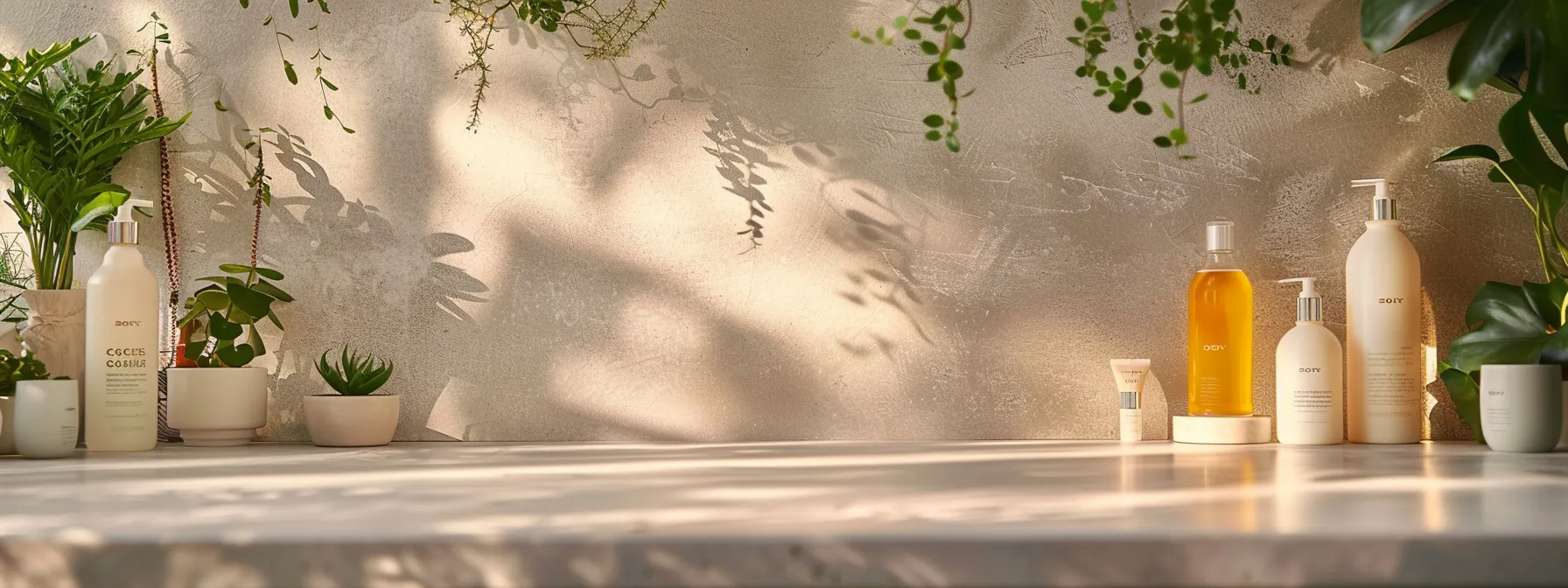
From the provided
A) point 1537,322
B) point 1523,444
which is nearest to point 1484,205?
point 1537,322

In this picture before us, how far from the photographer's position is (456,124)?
127cm

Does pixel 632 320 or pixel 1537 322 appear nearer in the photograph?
pixel 1537 322

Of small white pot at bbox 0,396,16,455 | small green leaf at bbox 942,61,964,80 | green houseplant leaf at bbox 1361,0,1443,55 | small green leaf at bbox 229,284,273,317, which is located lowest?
small white pot at bbox 0,396,16,455

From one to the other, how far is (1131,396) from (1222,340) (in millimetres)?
111

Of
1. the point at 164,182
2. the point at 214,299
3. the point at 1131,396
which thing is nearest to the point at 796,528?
the point at 1131,396

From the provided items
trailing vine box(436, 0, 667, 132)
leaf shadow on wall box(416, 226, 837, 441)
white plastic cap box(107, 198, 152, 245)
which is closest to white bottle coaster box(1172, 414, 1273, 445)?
leaf shadow on wall box(416, 226, 837, 441)

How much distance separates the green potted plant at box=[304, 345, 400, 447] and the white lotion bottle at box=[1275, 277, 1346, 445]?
95 cm

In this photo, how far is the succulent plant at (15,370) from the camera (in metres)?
1.10

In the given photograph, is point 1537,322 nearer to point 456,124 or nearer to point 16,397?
point 456,124

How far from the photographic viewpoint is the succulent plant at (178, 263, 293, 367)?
1195 millimetres

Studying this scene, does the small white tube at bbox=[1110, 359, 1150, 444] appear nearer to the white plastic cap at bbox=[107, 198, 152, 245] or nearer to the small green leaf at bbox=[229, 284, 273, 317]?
the small green leaf at bbox=[229, 284, 273, 317]

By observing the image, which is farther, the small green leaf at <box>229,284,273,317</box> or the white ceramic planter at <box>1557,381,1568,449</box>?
the small green leaf at <box>229,284,273,317</box>

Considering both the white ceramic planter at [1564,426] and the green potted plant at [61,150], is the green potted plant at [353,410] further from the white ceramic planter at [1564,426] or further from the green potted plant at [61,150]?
the white ceramic planter at [1564,426]

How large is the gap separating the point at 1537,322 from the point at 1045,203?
50 cm
